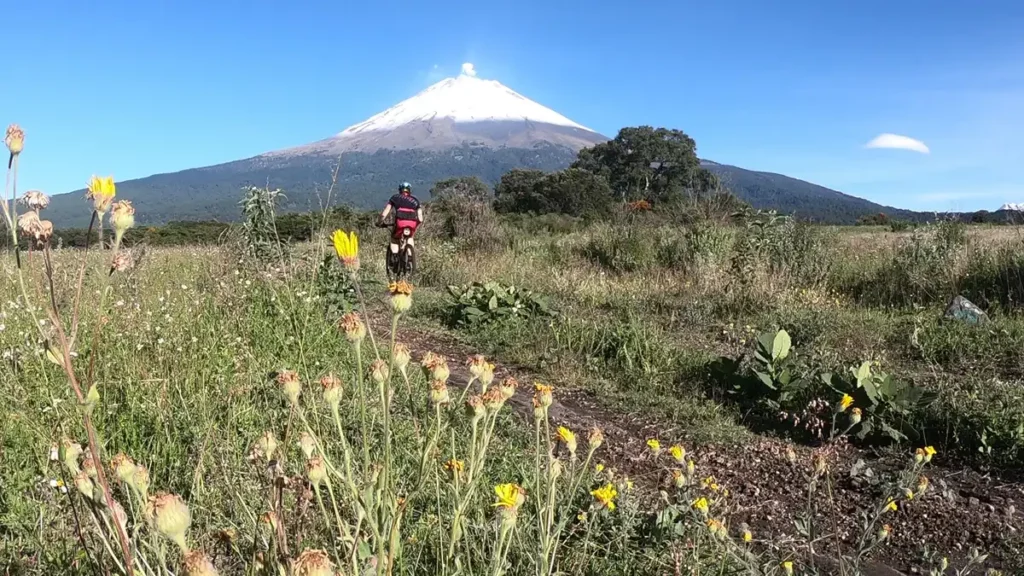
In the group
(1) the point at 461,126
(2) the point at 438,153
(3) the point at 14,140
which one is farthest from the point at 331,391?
(1) the point at 461,126

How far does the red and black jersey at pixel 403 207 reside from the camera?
7.80 m

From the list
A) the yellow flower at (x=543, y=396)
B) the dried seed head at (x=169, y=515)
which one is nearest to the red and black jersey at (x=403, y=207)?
the yellow flower at (x=543, y=396)

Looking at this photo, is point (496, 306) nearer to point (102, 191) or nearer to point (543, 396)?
point (543, 396)

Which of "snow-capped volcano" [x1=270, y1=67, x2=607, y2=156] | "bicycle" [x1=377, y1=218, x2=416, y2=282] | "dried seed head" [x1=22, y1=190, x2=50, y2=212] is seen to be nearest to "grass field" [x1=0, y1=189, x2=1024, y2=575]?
"dried seed head" [x1=22, y1=190, x2=50, y2=212]

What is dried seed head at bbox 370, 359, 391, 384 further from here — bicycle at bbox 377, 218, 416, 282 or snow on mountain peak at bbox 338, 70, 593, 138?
snow on mountain peak at bbox 338, 70, 593, 138

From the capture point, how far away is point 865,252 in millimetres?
7734

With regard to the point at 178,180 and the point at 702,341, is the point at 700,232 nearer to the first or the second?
the point at 702,341

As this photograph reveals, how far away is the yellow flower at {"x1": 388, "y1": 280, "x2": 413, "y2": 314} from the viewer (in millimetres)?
913

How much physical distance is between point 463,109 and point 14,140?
15711 centimetres

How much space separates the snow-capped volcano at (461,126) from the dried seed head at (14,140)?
13146 centimetres

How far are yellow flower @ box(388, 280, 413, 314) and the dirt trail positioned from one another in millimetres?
1622

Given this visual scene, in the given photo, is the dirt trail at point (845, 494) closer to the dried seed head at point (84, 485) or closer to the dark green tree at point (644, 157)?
the dried seed head at point (84, 485)

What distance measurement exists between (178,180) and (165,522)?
152322mm

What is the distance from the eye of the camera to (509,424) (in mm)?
2930
